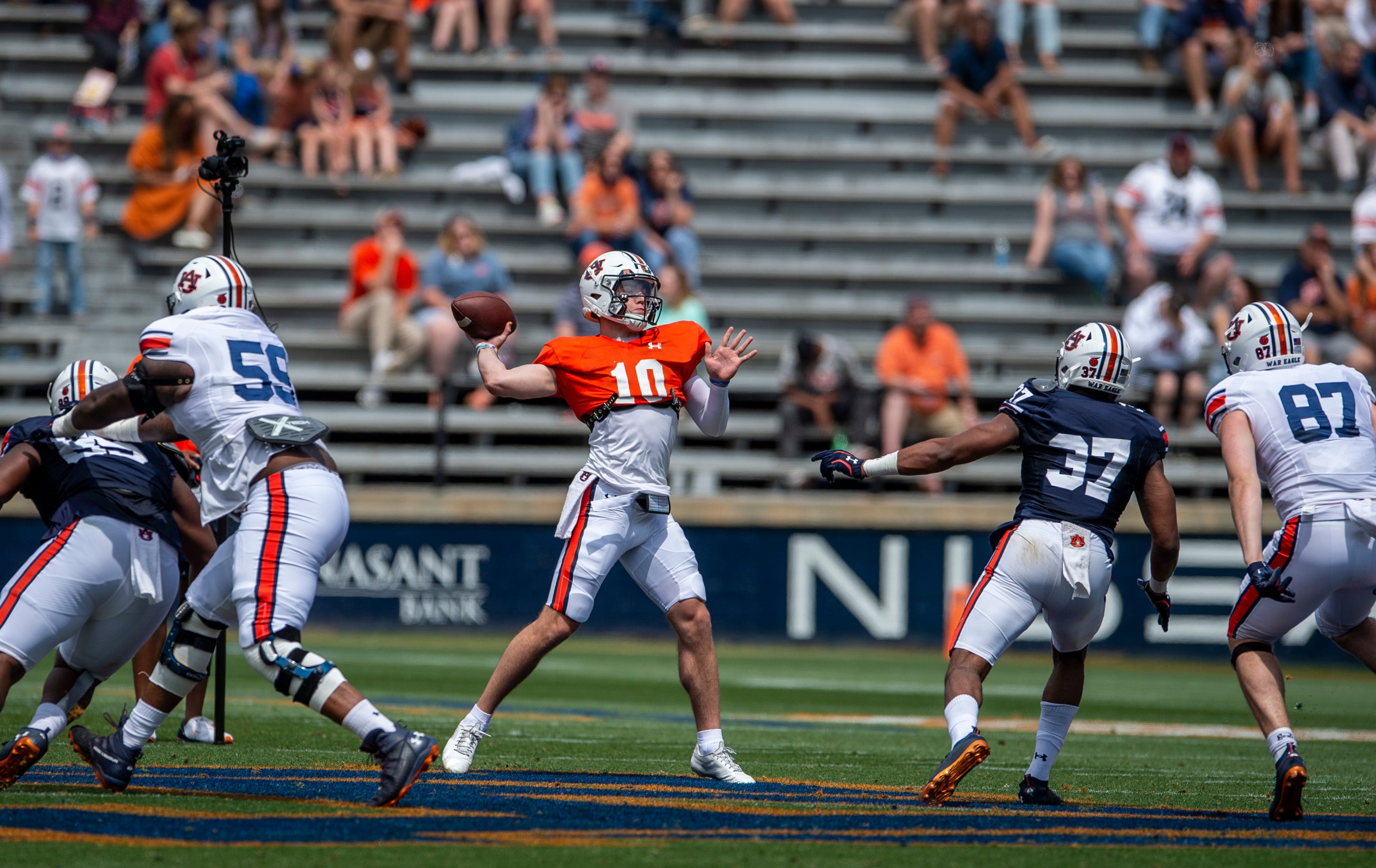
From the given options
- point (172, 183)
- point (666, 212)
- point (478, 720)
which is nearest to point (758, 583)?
point (666, 212)

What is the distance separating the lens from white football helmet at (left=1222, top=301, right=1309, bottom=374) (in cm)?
654

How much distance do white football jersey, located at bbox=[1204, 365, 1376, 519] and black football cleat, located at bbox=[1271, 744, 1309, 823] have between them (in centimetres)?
111

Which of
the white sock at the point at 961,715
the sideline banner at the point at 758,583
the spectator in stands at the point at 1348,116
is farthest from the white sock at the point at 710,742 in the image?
the spectator in stands at the point at 1348,116

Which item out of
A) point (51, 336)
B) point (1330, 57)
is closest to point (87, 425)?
point (51, 336)

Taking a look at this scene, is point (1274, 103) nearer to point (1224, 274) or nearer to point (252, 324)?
point (1224, 274)

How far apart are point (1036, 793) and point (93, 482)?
3.93 meters

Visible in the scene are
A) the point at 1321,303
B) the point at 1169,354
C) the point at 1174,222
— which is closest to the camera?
the point at 1169,354

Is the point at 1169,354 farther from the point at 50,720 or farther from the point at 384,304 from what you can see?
the point at 50,720

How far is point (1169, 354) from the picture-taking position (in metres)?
15.4

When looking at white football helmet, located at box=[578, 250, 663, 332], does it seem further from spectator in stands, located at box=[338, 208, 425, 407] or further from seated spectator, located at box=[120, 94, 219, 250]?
seated spectator, located at box=[120, 94, 219, 250]

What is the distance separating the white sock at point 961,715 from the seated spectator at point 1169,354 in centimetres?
1018

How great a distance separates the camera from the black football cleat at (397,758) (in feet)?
17.3

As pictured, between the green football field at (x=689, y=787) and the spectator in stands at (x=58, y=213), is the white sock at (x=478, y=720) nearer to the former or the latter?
the green football field at (x=689, y=787)

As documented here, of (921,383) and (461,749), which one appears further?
(921,383)
